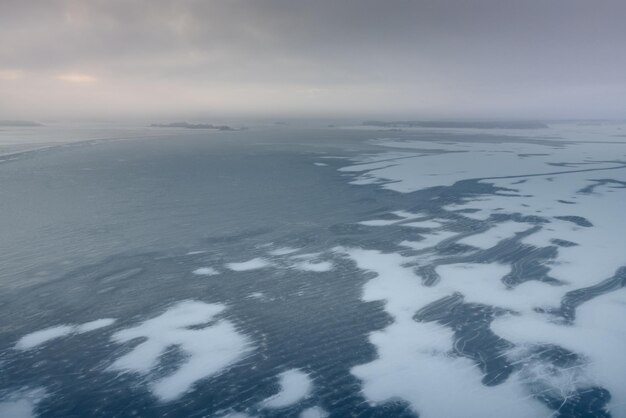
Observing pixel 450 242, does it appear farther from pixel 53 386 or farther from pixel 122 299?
pixel 53 386

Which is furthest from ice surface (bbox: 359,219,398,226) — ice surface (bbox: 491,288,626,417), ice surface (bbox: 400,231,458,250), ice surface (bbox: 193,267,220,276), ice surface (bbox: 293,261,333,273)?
ice surface (bbox: 491,288,626,417)

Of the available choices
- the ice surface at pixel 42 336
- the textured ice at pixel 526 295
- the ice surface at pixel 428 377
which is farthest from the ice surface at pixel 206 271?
the ice surface at pixel 428 377

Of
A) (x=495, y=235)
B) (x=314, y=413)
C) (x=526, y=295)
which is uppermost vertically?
(x=495, y=235)

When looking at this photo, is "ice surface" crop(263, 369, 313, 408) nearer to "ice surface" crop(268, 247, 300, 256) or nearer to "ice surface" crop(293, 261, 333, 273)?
"ice surface" crop(293, 261, 333, 273)

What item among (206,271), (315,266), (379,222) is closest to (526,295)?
(315,266)

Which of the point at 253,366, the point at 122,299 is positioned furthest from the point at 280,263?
the point at 253,366

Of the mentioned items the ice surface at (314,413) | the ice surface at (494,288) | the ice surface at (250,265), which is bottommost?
the ice surface at (314,413)

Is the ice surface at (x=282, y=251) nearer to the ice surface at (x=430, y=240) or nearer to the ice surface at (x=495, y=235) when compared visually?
the ice surface at (x=430, y=240)

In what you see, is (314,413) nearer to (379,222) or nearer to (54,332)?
(54,332)
